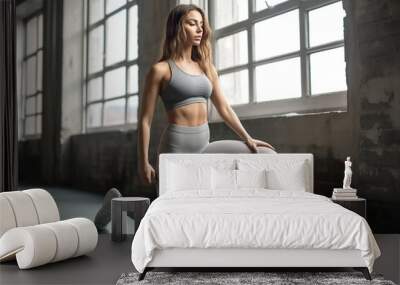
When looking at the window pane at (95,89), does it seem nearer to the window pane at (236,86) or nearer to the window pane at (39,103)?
the window pane at (39,103)

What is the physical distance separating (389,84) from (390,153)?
649mm

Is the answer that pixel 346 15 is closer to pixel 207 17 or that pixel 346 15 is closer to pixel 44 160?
pixel 207 17

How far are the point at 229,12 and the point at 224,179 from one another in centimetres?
180

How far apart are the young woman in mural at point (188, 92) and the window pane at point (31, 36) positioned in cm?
139

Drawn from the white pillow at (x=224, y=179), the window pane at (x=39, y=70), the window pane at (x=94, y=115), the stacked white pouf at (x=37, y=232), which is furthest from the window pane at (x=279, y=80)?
the window pane at (x=39, y=70)

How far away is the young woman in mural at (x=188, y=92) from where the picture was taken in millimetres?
5137

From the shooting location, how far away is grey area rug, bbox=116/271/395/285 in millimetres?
3283

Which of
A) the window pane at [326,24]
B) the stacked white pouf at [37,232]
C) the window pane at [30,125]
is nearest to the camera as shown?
the stacked white pouf at [37,232]

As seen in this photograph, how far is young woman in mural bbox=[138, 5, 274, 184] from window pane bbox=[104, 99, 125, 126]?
0.96 feet

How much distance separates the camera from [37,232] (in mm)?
3662

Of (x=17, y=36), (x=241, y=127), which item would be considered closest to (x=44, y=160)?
(x=17, y=36)

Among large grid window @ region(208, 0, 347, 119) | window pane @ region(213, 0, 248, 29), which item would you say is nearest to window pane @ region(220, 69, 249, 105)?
large grid window @ region(208, 0, 347, 119)

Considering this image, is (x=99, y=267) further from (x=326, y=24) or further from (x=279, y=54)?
(x=326, y=24)

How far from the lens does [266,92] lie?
514cm
